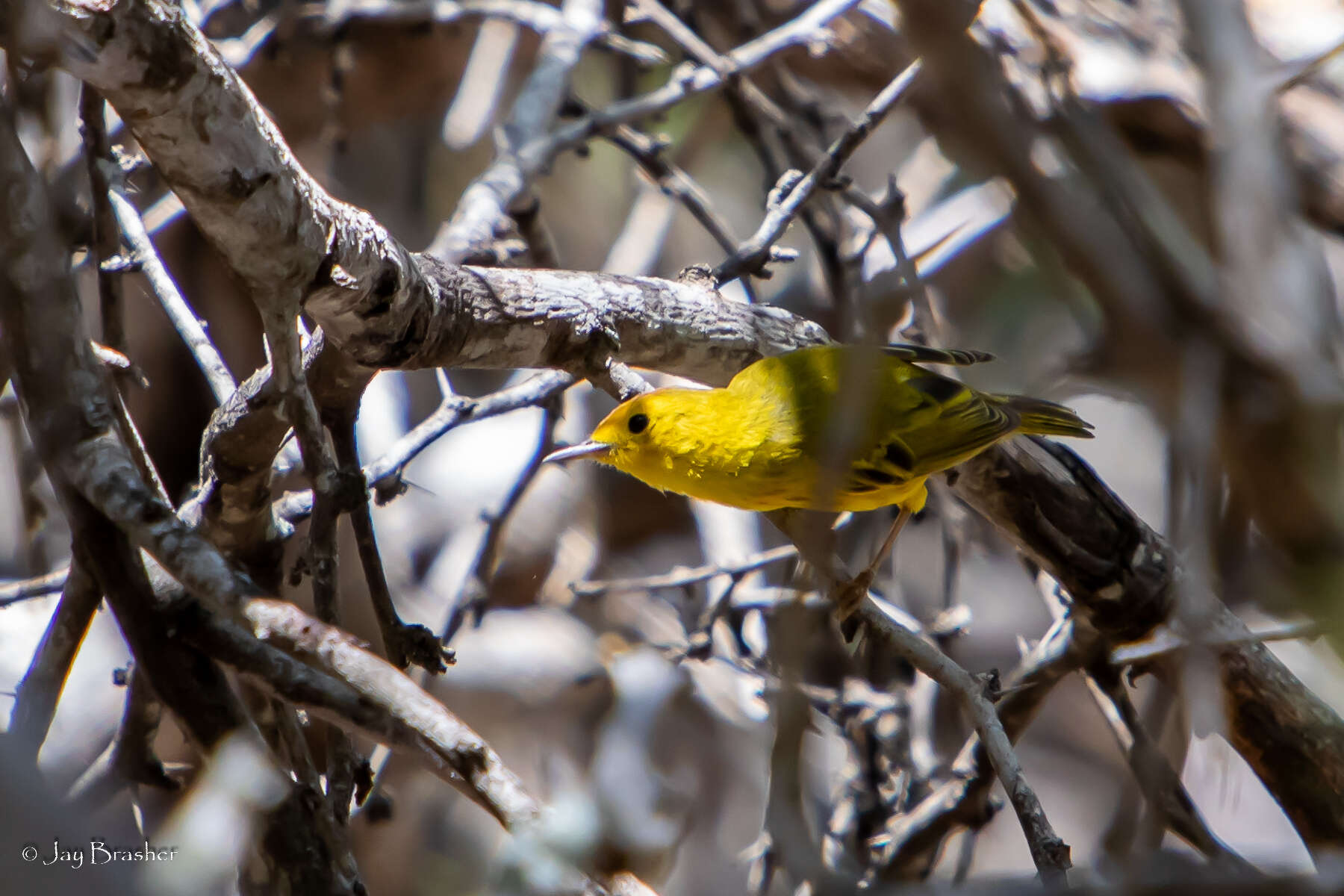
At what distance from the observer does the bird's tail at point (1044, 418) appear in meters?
3.04

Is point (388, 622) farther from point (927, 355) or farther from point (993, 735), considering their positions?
point (927, 355)

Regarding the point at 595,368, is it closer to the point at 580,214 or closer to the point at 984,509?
the point at 984,509

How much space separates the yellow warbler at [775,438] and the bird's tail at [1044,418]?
0.7 inches

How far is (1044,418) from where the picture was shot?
3168mm

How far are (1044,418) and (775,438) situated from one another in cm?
91

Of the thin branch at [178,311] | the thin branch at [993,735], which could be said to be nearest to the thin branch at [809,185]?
the thin branch at [993,735]

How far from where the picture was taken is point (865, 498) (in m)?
3.00

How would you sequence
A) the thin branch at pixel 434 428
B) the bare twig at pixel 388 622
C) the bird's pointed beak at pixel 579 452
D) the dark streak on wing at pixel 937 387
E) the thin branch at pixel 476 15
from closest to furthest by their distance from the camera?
the bare twig at pixel 388 622, the thin branch at pixel 434 428, the bird's pointed beak at pixel 579 452, the dark streak on wing at pixel 937 387, the thin branch at pixel 476 15

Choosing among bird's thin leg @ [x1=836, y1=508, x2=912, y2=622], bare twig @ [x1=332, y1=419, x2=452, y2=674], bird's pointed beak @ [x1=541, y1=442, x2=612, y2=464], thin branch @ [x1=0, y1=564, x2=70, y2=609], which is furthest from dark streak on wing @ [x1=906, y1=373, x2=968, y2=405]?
thin branch @ [x1=0, y1=564, x2=70, y2=609]

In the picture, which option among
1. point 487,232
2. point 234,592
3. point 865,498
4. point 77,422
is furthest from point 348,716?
point 487,232

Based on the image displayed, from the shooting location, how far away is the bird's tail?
3041mm

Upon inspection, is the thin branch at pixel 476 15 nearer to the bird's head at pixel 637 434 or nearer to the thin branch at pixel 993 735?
the bird's head at pixel 637 434

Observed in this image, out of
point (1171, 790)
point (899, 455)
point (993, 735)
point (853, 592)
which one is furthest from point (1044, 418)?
point (1171, 790)

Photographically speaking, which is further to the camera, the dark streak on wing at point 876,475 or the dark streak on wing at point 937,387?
the dark streak on wing at point 937,387
